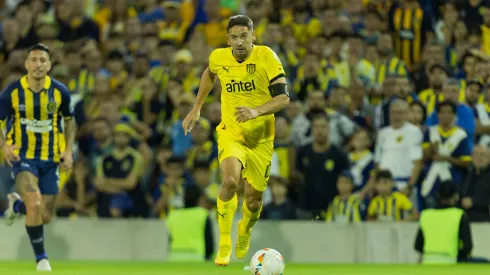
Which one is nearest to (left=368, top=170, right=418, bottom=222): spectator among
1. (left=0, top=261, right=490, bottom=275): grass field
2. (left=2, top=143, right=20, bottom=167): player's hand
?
(left=0, top=261, right=490, bottom=275): grass field

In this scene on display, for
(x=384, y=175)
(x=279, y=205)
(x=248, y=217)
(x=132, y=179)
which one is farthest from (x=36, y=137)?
(x=384, y=175)

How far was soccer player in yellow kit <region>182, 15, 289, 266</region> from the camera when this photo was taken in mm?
10031

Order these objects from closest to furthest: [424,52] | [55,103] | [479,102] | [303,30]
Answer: [55,103] < [479,102] < [424,52] < [303,30]

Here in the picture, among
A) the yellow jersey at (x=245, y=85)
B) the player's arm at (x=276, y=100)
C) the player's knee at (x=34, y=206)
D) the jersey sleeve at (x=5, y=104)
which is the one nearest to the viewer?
the player's arm at (x=276, y=100)

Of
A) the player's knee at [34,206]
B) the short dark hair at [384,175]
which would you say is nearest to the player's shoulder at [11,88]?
the player's knee at [34,206]

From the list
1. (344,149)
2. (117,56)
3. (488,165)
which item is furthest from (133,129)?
(488,165)

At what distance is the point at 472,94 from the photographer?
15.1m

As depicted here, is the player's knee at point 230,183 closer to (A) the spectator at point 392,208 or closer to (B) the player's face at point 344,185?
(A) the spectator at point 392,208

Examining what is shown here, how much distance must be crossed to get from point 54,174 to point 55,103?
814mm

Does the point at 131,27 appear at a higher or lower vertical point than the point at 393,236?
higher

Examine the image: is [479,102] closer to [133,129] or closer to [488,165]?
[488,165]

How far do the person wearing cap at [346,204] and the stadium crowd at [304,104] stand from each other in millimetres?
20

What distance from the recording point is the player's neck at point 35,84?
11625mm

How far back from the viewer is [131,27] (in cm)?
1808
